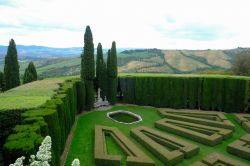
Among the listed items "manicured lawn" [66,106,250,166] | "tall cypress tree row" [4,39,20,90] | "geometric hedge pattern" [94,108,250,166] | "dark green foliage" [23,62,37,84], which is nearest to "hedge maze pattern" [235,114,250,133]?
"geometric hedge pattern" [94,108,250,166]

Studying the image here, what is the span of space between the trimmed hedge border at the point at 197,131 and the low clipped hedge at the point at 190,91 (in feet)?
25.8

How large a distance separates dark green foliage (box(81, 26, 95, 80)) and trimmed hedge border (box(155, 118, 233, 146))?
10.9m

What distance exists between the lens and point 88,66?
3112 cm

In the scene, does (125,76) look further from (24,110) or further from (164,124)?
(24,110)

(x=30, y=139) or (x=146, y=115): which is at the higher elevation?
(x=30, y=139)

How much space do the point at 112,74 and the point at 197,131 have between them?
13867 millimetres

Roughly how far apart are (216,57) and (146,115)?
97.8 meters

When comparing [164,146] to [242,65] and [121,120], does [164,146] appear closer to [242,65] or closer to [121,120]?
[121,120]

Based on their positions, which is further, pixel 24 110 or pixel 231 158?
pixel 231 158

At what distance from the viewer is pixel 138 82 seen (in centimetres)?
3434

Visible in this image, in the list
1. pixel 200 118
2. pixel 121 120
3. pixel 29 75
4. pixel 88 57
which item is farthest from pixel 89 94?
pixel 200 118

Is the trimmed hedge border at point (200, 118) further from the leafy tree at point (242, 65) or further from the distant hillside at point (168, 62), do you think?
the distant hillside at point (168, 62)

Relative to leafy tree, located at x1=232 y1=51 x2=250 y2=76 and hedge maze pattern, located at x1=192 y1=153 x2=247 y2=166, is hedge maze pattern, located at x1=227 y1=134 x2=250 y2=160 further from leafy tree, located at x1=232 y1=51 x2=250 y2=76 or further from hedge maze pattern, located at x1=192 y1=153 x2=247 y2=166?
leafy tree, located at x1=232 y1=51 x2=250 y2=76

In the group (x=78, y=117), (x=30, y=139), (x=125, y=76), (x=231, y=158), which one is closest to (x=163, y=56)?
(x=125, y=76)
